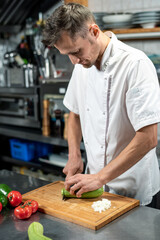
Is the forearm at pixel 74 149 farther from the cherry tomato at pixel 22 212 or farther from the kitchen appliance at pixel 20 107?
the kitchen appliance at pixel 20 107

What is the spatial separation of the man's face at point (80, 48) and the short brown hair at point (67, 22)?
0.02 m

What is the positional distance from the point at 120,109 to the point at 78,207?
460mm

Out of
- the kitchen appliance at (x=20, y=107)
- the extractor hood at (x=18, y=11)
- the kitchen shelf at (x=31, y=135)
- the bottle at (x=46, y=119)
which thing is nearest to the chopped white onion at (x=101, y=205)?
the kitchen shelf at (x=31, y=135)

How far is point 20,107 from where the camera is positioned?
315cm

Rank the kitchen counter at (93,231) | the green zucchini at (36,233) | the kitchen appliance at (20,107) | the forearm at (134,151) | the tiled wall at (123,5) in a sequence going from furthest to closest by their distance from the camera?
the kitchen appliance at (20,107), the tiled wall at (123,5), the forearm at (134,151), the kitchen counter at (93,231), the green zucchini at (36,233)

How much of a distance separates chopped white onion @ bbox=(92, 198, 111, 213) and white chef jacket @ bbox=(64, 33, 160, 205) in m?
0.23

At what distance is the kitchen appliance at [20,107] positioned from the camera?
2995mm

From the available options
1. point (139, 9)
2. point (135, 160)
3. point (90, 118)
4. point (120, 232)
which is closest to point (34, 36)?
point (139, 9)

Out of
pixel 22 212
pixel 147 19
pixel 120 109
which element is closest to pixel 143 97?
pixel 120 109

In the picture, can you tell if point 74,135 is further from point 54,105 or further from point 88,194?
point 54,105

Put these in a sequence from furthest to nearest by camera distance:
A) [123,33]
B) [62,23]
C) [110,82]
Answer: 1. [123,33]
2. [110,82]
3. [62,23]

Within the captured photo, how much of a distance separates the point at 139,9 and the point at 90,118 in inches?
53.6

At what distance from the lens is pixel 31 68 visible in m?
3.05

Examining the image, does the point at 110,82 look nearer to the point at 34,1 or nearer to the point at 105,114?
the point at 105,114
